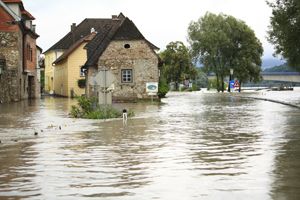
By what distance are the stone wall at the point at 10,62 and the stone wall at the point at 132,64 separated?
7.27 metres

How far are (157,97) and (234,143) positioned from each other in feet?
124

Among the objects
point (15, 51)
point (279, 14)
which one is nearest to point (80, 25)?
point (15, 51)

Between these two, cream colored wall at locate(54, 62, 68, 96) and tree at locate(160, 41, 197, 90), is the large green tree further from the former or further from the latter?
cream colored wall at locate(54, 62, 68, 96)

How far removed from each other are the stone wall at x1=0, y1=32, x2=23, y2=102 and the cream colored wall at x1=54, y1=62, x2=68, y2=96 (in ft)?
66.7

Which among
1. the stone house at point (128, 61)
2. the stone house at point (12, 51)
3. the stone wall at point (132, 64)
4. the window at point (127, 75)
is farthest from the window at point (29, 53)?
the window at point (127, 75)

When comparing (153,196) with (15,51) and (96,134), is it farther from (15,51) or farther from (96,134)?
(15,51)

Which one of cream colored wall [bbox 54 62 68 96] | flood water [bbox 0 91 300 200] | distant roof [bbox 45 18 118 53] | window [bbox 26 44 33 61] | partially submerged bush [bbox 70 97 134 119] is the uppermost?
distant roof [bbox 45 18 118 53]

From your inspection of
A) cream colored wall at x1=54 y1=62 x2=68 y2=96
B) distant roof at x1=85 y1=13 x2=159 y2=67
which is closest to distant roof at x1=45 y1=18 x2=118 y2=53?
cream colored wall at x1=54 y1=62 x2=68 y2=96

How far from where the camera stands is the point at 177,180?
394 inches

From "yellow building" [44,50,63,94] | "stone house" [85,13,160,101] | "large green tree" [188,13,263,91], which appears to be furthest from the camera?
"large green tree" [188,13,263,91]

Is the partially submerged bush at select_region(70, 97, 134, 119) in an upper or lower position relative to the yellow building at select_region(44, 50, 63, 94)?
lower

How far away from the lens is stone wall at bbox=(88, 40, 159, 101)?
53.6 m

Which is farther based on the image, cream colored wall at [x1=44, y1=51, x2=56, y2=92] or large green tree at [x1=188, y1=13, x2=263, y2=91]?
cream colored wall at [x1=44, y1=51, x2=56, y2=92]

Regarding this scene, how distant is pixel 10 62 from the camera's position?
5372cm
